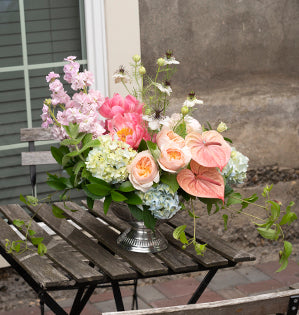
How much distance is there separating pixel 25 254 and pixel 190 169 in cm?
75

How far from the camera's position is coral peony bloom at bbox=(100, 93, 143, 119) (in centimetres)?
262

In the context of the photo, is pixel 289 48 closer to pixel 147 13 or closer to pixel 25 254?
pixel 147 13

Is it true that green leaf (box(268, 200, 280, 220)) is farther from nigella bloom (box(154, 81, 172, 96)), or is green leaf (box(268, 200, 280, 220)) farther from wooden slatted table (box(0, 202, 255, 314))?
nigella bloom (box(154, 81, 172, 96))

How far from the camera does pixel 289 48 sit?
A: 4.48m

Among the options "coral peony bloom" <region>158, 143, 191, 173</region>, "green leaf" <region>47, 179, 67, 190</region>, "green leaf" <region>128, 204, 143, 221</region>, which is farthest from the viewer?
"green leaf" <region>47, 179, 67, 190</region>

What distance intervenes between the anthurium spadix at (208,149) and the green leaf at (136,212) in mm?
294

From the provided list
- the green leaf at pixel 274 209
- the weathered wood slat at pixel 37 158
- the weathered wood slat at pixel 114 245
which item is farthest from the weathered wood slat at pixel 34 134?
the green leaf at pixel 274 209

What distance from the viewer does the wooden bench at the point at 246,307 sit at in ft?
5.61

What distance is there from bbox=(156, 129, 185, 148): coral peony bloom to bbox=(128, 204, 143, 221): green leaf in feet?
0.82

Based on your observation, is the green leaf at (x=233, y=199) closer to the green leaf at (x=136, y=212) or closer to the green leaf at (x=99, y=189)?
the green leaf at (x=136, y=212)

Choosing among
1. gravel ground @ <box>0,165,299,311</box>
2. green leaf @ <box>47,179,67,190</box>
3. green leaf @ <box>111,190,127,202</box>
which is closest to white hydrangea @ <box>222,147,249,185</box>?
green leaf @ <box>111,190,127,202</box>

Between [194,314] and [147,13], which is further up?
[147,13]

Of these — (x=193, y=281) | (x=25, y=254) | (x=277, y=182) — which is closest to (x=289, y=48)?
(x=277, y=182)

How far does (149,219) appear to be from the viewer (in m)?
2.52
